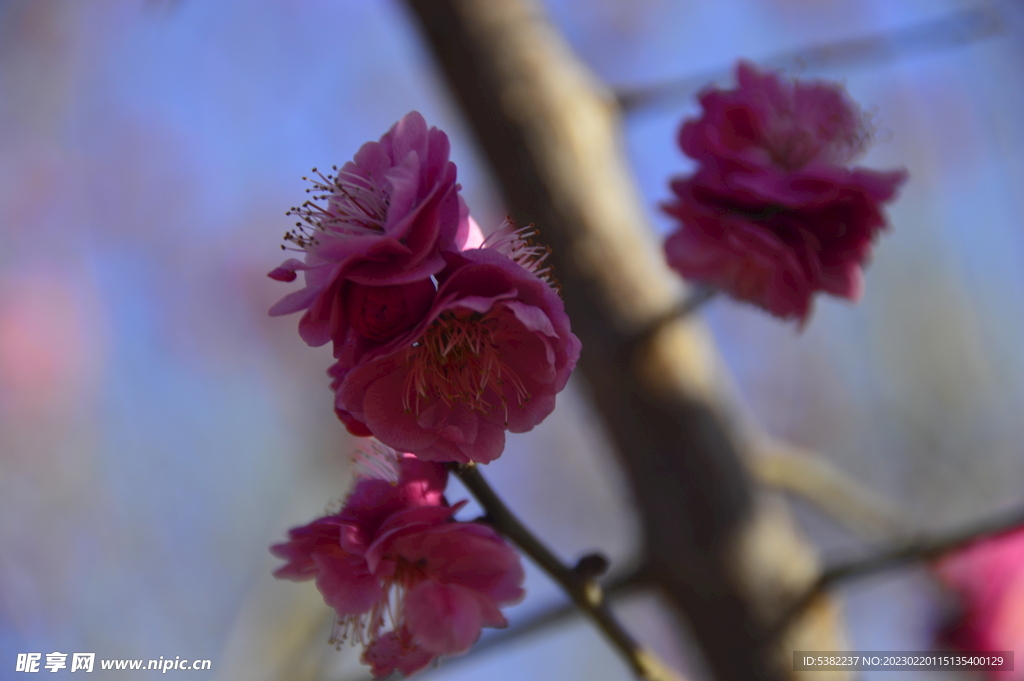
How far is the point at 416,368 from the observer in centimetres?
79

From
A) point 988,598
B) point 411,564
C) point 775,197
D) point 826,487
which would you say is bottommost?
point 988,598

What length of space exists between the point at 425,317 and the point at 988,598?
219 cm

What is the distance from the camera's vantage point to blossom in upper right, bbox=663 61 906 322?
3.51 feet

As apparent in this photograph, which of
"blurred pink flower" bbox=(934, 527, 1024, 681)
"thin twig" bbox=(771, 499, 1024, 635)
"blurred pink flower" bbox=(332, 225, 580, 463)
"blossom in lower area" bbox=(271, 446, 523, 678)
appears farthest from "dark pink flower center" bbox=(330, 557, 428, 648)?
"blurred pink flower" bbox=(934, 527, 1024, 681)

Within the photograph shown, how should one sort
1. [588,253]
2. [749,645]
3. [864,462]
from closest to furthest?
[749,645] < [588,253] < [864,462]

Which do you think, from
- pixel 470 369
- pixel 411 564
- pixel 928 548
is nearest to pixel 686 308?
pixel 928 548

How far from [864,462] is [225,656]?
3.76 m

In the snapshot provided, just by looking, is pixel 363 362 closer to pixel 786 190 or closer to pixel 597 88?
pixel 786 190

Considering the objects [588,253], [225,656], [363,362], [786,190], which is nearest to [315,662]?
[225,656]

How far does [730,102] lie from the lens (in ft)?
3.99

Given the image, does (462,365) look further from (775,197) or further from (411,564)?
(775,197)

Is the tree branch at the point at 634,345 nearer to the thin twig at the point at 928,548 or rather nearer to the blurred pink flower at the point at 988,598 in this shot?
the thin twig at the point at 928,548

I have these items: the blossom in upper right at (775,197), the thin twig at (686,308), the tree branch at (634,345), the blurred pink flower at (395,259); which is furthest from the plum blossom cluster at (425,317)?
the tree branch at (634,345)

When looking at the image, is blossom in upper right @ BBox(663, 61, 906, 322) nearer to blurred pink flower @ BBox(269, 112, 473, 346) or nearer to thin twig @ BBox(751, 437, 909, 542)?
blurred pink flower @ BBox(269, 112, 473, 346)
